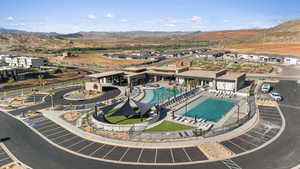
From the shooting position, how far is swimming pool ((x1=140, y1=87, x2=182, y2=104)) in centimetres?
6406

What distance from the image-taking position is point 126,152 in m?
34.4

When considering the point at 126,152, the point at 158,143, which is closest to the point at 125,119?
the point at 158,143

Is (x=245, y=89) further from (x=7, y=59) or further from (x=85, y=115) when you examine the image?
(x=7, y=59)

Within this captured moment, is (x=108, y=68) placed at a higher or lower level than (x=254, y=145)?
higher

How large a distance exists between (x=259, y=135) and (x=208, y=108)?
18.1 m

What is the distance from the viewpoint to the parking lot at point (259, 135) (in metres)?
35.4

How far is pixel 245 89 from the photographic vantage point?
239ft

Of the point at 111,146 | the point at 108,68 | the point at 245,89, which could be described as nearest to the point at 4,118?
the point at 111,146

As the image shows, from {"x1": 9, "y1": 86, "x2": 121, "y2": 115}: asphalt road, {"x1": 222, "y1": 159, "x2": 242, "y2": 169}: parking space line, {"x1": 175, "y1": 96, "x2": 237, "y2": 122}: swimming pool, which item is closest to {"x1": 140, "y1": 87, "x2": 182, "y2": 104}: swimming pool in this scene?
{"x1": 175, "y1": 96, "x2": 237, "y2": 122}: swimming pool

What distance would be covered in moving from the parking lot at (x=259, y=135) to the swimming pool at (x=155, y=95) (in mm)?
24812

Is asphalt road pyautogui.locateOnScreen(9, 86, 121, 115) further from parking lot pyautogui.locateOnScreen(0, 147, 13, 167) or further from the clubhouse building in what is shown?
parking lot pyautogui.locateOnScreen(0, 147, 13, 167)

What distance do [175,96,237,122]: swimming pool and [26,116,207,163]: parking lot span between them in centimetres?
1745

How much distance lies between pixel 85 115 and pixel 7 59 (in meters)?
117

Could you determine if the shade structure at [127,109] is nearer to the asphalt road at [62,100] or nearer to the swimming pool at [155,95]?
the swimming pool at [155,95]
